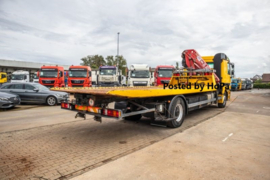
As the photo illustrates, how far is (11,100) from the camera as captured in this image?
381 inches

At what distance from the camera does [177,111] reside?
616cm

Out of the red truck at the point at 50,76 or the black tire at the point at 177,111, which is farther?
the red truck at the point at 50,76

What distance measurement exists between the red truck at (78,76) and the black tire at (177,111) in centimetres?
1302

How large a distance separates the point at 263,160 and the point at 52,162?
4031mm

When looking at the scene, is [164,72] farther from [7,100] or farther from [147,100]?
[147,100]

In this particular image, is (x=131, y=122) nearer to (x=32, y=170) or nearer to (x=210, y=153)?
(x=210, y=153)

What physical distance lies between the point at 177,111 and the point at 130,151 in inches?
102

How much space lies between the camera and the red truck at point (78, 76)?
1769 cm

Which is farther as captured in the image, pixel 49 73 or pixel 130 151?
pixel 49 73

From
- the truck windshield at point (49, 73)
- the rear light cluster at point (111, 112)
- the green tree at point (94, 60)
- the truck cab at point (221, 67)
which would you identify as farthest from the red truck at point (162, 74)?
the green tree at point (94, 60)

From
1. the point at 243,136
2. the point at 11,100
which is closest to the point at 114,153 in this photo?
the point at 243,136

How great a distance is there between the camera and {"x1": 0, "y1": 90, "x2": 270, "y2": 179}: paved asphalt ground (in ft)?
10.5

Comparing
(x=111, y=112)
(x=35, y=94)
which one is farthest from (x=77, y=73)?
(x=111, y=112)

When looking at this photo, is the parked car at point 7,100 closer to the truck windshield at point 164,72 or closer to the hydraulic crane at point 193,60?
the hydraulic crane at point 193,60
